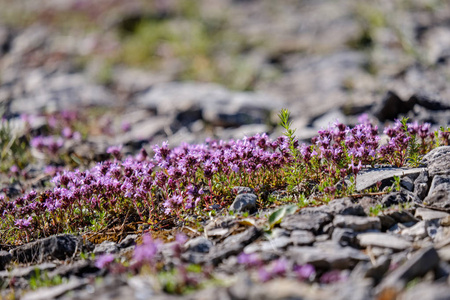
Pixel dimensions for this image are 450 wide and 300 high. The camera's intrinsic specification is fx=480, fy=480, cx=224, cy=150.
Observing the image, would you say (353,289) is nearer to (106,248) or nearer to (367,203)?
(367,203)

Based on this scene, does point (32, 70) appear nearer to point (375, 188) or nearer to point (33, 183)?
point (33, 183)

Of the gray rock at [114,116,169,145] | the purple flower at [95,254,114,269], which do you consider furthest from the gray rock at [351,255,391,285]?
the gray rock at [114,116,169,145]

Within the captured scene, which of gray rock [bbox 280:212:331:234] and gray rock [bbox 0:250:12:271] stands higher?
gray rock [bbox 0:250:12:271]

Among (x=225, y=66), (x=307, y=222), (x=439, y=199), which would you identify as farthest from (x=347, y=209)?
(x=225, y=66)

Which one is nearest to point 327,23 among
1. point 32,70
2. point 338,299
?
point 32,70

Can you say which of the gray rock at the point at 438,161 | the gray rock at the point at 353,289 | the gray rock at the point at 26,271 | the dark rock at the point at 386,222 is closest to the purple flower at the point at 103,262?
the gray rock at the point at 26,271

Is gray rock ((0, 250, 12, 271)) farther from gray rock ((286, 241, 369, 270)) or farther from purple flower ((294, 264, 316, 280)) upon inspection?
purple flower ((294, 264, 316, 280))
